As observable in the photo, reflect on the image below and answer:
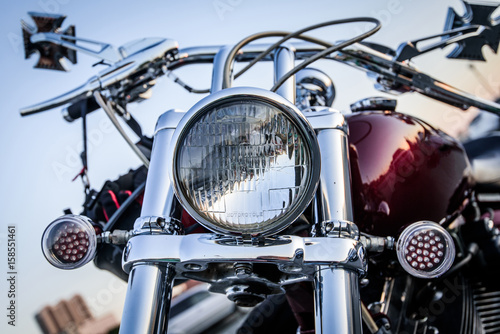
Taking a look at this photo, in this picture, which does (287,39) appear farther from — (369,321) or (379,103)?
(369,321)

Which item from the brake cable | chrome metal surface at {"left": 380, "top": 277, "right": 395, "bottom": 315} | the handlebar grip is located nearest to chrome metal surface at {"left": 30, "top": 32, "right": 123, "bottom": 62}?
the handlebar grip

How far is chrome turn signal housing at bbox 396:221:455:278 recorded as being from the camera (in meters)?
0.88

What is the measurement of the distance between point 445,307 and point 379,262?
0.43 m

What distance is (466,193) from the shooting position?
1.44m

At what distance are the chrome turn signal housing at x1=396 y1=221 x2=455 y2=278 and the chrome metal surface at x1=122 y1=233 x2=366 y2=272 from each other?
0.41 feet

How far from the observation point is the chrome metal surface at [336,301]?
2.40ft

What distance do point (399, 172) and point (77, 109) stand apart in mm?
899

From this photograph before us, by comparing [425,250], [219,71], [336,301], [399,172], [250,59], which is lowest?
[336,301]

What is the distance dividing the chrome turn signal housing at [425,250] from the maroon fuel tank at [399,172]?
320 mm

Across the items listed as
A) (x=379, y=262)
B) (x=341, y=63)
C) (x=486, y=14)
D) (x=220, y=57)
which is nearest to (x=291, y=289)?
(x=379, y=262)

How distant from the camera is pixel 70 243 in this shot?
90 cm

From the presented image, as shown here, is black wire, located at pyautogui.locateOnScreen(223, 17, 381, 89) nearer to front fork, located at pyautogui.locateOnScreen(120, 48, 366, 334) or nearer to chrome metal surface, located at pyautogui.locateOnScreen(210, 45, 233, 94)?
chrome metal surface, located at pyautogui.locateOnScreen(210, 45, 233, 94)

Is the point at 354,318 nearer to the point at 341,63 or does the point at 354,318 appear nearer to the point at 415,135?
the point at 415,135

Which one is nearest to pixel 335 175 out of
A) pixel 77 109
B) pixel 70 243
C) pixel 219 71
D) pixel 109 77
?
pixel 219 71
